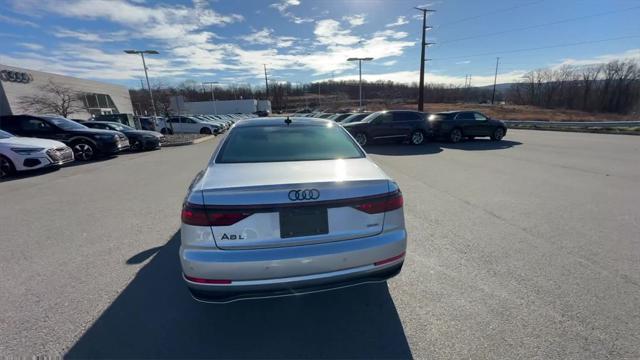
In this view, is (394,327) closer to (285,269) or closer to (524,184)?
(285,269)

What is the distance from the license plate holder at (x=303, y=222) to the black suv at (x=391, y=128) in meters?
11.7

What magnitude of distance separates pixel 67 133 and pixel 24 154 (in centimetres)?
305

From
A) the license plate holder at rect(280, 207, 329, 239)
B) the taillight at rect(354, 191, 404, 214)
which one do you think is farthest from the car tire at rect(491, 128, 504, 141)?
the license plate holder at rect(280, 207, 329, 239)

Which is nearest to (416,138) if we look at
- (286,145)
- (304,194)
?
→ (286,145)

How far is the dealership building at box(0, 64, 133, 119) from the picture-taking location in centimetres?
2264

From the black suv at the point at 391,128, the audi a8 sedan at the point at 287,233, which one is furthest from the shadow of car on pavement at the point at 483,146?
the audi a8 sedan at the point at 287,233

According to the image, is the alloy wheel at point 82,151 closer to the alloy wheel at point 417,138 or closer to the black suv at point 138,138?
the black suv at point 138,138

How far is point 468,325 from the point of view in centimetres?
226

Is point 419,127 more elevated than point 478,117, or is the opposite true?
point 478,117

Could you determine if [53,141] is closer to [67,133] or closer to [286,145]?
[67,133]

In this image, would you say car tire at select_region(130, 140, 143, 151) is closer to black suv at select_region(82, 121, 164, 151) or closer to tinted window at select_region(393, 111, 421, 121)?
black suv at select_region(82, 121, 164, 151)

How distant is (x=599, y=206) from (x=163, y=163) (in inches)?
476

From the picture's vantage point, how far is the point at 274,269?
6.39 feet

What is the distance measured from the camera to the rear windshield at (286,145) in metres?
2.79
